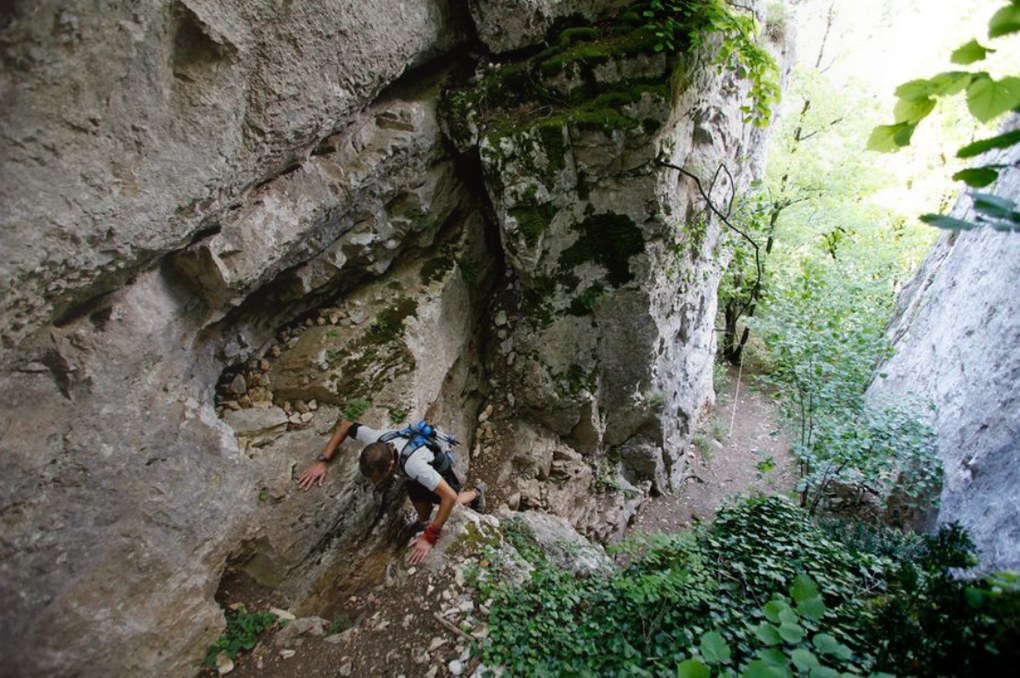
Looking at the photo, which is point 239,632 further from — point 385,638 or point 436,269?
point 436,269

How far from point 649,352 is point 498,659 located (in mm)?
4765

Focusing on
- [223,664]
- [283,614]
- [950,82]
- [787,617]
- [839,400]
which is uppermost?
[839,400]

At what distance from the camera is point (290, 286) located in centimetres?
498

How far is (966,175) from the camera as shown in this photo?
46.9 inches

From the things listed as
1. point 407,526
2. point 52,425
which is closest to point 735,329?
point 407,526

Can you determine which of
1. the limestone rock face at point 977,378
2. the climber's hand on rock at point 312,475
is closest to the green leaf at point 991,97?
the limestone rock face at point 977,378

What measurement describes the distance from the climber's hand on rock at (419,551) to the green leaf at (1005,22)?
15.4 ft

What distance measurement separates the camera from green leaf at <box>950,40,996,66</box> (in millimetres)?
1383

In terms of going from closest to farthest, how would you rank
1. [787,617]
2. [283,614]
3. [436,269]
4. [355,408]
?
[787,617]
[283,614]
[355,408]
[436,269]

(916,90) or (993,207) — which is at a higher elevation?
(916,90)

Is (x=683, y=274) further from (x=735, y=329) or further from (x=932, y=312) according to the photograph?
(x=735, y=329)

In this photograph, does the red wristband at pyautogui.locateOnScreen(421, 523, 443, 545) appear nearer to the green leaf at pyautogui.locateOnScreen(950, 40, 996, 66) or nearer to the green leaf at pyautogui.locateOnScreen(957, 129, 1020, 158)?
the green leaf at pyautogui.locateOnScreen(957, 129, 1020, 158)

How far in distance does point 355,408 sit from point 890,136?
4.88 m

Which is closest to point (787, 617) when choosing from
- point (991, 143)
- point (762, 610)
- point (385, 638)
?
point (762, 610)
